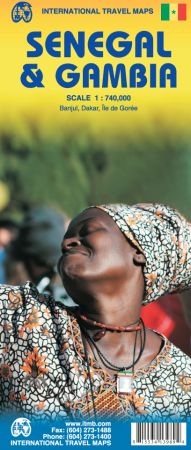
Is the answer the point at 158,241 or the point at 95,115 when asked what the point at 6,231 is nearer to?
the point at 95,115

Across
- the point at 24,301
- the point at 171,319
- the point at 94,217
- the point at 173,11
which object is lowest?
the point at 171,319

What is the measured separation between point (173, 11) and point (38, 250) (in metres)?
1.39

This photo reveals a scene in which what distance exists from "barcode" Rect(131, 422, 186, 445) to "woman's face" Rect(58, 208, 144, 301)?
18.6 inches

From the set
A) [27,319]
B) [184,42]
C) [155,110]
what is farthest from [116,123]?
[27,319]

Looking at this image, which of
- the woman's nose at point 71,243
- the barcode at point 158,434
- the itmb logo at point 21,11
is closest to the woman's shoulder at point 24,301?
the woman's nose at point 71,243

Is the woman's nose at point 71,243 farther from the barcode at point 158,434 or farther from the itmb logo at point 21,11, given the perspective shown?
the itmb logo at point 21,11

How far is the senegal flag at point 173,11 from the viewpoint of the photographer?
10.7 feet

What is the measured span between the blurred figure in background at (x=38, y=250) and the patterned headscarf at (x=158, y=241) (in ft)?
3.58

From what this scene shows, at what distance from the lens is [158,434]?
291 cm

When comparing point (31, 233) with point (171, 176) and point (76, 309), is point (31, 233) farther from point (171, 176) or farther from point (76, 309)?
point (76, 309)

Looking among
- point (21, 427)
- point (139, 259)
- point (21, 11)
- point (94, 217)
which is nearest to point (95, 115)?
point (21, 11)

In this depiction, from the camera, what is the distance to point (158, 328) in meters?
3.82

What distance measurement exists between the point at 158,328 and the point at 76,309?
951 mm

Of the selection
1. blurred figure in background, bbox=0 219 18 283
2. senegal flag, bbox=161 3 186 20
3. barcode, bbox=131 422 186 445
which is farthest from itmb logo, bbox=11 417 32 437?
senegal flag, bbox=161 3 186 20
